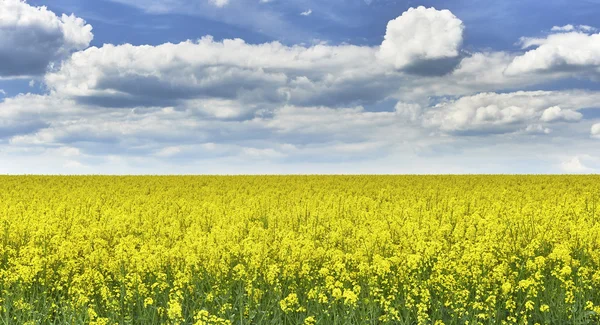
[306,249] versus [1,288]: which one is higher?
[306,249]

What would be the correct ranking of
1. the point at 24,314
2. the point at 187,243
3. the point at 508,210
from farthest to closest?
the point at 508,210, the point at 187,243, the point at 24,314

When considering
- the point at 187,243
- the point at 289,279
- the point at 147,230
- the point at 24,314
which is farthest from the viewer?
the point at 147,230

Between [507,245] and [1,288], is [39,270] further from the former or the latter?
[507,245]

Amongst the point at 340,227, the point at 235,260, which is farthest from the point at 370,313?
the point at 340,227

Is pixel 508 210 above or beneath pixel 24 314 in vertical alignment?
above

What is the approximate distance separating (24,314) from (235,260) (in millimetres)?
3219

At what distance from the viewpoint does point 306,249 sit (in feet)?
30.2

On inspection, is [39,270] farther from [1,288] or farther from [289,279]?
[289,279]

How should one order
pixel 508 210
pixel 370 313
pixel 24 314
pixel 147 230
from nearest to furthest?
pixel 370 313
pixel 24 314
pixel 147 230
pixel 508 210

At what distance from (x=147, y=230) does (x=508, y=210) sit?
32.4ft

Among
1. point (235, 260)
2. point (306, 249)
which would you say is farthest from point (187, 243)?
point (306, 249)

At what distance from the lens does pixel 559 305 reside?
25.1ft

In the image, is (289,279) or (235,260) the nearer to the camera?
(289,279)

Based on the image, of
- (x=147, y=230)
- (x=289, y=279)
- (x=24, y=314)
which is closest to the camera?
(x=24, y=314)
